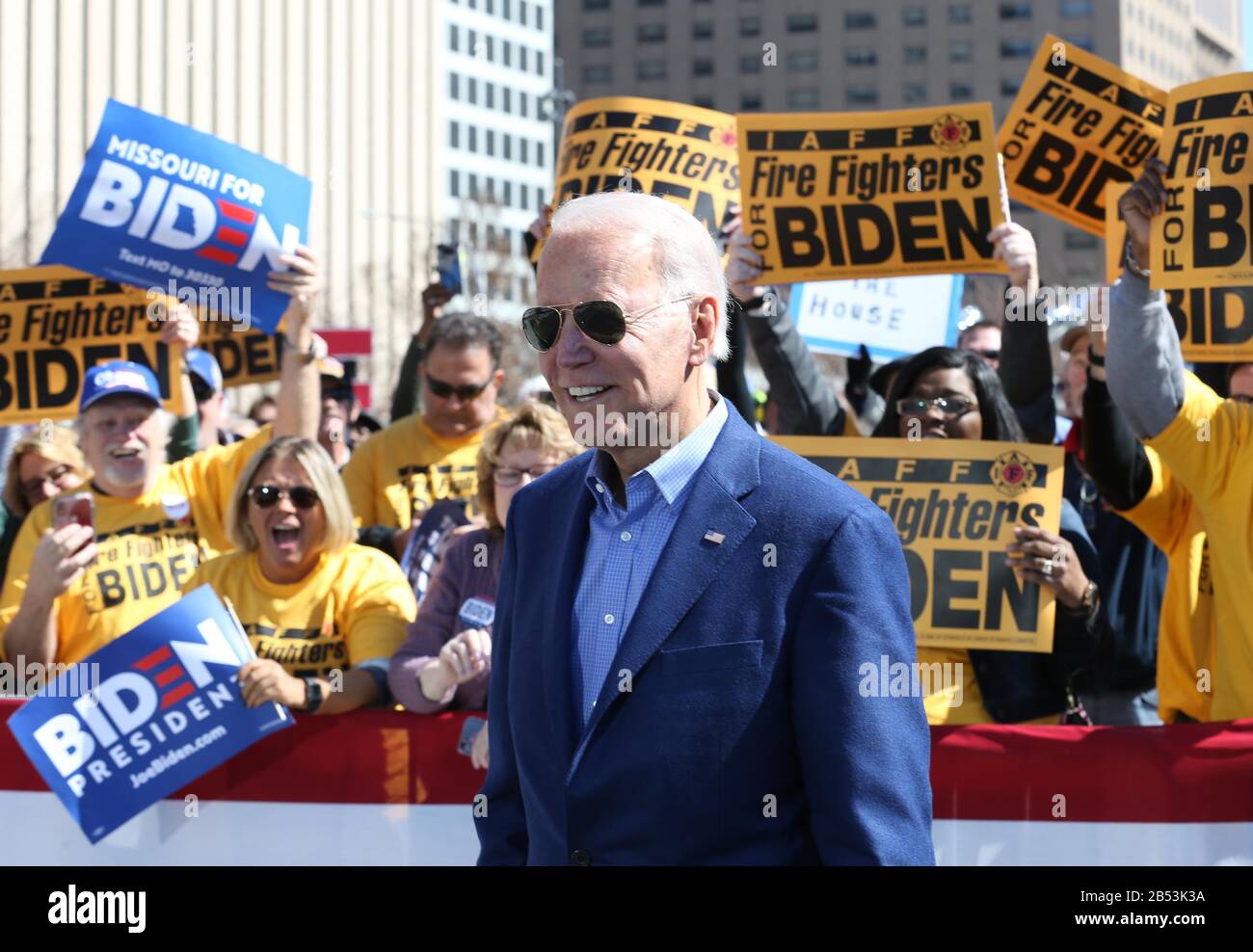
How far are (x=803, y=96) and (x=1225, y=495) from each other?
106334 millimetres

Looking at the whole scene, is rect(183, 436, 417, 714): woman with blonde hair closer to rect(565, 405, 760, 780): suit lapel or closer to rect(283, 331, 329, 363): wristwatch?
rect(283, 331, 329, 363): wristwatch

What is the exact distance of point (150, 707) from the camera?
5.16 meters

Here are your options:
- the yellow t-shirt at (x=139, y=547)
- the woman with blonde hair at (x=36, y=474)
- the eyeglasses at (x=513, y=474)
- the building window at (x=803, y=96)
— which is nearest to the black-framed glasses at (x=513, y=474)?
the eyeglasses at (x=513, y=474)

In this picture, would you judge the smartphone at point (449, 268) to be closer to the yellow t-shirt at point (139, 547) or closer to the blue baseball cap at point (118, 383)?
the yellow t-shirt at point (139, 547)

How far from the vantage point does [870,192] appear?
6.22m

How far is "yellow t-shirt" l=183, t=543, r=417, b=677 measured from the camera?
5.43 metres

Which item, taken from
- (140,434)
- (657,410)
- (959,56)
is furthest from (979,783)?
(959,56)

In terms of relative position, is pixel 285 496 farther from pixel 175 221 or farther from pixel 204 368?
pixel 204 368

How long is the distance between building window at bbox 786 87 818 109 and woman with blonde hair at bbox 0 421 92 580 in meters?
104

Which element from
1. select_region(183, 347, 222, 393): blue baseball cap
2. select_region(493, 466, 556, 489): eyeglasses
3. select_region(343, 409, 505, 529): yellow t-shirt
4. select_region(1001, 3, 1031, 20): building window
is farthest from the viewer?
select_region(1001, 3, 1031, 20): building window

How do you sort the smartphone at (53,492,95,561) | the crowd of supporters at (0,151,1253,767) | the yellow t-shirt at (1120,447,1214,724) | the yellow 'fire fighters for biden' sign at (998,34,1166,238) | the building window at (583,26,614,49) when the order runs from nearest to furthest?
the crowd of supporters at (0,151,1253,767) → the yellow t-shirt at (1120,447,1214,724) → the smartphone at (53,492,95,561) → the yellow 'fire fighters for biden' sign at (998,34,1166,238) → the building window at (583,26,614,49)

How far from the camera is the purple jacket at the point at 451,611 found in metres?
5.16

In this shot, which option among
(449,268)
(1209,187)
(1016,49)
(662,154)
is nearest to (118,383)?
(449,268)

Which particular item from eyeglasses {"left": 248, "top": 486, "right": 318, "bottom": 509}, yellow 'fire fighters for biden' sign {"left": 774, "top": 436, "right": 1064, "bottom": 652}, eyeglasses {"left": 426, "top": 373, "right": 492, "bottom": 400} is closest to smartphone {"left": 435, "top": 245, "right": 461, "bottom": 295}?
eyeglasses {"left": 426, "top": 373, "right": 492, "bottom": 400}
